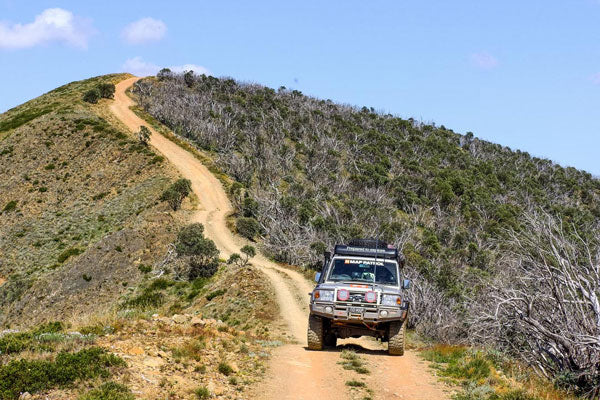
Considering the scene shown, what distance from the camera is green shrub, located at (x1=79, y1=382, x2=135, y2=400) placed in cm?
802

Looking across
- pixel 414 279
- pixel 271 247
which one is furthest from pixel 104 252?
pixel 414 279

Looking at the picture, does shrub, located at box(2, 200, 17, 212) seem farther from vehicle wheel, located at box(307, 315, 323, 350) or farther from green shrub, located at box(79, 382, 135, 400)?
green shrub, located at box(79, 382, 135, 400)

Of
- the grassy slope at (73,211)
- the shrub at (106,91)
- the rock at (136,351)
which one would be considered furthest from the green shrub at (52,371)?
the shrub at (106,91)

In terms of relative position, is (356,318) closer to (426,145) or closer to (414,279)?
(414,279)

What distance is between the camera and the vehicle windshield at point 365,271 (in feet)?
46.6

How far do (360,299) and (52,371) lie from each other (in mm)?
6821

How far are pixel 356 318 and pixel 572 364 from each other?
4.52 meters

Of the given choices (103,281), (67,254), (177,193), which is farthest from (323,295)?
(67,254)

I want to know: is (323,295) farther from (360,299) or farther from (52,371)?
(52,371)

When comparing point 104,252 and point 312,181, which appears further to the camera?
point 312,181

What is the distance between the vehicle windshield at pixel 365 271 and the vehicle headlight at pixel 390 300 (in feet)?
2.86

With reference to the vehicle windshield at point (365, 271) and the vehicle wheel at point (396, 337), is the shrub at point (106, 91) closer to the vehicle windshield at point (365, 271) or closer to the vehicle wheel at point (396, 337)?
the vehicle windshield at point (365, 271)

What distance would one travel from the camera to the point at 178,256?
34469mm

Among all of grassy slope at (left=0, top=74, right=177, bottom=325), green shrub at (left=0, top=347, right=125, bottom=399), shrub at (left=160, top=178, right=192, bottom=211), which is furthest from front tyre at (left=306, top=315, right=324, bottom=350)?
shrub at (left=160, top=178, right=192, bottom=211)
